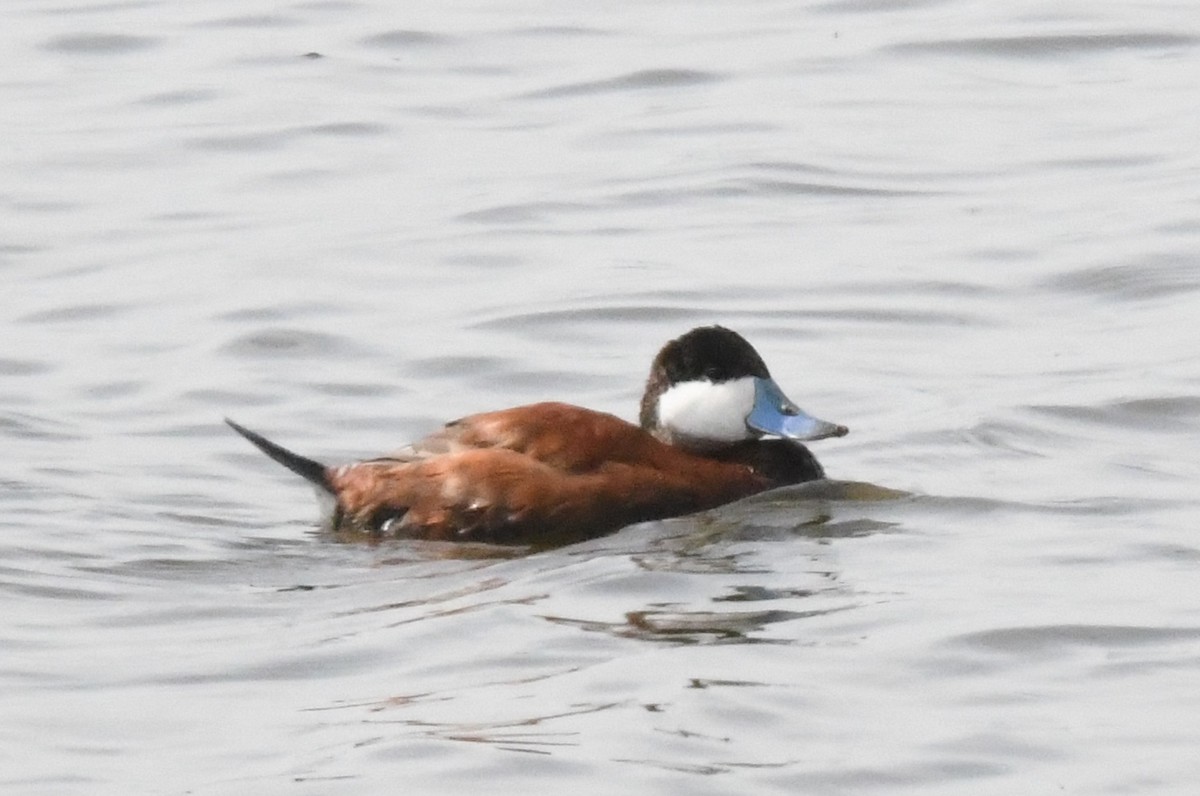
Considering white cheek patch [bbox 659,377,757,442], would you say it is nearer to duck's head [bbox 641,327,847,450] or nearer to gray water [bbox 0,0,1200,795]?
duck's head [bbox 641,327,847,450]

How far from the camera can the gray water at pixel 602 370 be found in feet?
18.5

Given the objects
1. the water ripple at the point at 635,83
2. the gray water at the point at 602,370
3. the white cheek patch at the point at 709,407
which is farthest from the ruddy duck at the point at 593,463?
the water ripple at the point at 635,83

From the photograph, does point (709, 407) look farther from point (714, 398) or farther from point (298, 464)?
point (298, 464)

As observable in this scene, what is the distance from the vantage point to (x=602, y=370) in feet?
31.3

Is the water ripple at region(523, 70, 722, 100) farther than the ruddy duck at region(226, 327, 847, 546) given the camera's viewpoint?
Yes

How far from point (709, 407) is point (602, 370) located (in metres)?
1.82

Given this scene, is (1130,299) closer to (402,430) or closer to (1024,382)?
(1024,382)

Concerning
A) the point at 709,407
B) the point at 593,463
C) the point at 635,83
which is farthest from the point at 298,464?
the point at 635,83

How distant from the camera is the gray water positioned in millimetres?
5625

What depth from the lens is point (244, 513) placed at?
796 cm

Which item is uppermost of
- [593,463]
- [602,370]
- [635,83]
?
[635,83]

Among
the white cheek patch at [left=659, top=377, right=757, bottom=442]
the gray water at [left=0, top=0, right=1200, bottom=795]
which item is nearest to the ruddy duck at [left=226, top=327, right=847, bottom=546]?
the white cheek patch at [left=659, top=377, right=757, bottom=442]

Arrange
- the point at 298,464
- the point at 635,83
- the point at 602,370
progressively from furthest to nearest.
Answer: the point at 635,83
the point at 602,370
the point at 298,464

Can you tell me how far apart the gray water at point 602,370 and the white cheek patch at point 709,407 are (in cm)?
29
